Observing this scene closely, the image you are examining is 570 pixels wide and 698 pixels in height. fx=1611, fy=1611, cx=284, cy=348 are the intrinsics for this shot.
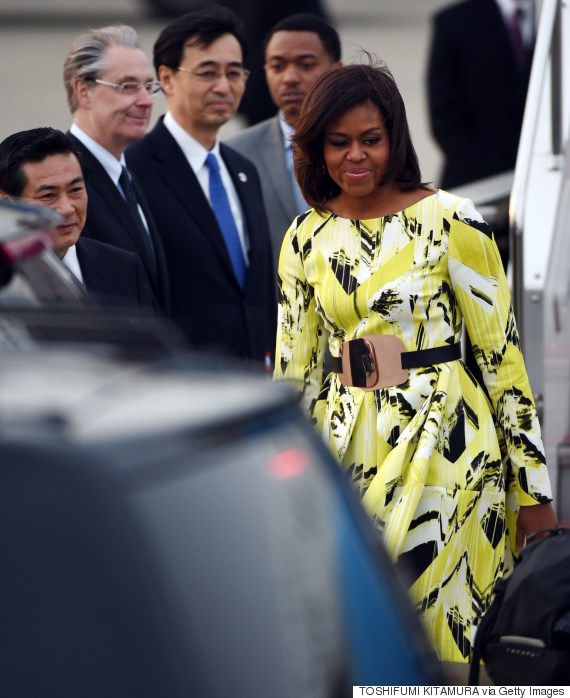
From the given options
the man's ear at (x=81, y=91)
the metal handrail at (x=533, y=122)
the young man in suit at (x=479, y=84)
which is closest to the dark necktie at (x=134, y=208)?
the man's ear at (x=81, y=91)

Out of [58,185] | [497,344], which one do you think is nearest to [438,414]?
[497,344]

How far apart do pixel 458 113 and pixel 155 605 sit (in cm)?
754

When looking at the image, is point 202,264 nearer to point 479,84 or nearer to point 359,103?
point 359,103

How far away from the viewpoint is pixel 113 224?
4844mm

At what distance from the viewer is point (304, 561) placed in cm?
157

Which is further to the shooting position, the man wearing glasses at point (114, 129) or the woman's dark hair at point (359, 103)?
the man wearing glasses at point (114, 129)

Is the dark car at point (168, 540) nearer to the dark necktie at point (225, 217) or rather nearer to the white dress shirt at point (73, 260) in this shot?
the white dress shirt at point (73, 260)

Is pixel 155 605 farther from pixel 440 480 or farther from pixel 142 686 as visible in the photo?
pixel 440 480

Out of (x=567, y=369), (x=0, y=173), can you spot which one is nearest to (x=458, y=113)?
(x=567, y=369)

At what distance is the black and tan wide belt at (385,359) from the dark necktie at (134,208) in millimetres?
1239

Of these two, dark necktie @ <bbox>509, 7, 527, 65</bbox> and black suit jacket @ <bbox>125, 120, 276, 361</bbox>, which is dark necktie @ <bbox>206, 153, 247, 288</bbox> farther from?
dark necktie @ <bbox>509, 7, 527, 65</bbox>

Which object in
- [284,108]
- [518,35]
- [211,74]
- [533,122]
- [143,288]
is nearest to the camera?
[143,288]

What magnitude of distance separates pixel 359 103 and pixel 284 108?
2399 mm

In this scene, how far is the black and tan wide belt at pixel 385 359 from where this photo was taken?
3857mm
